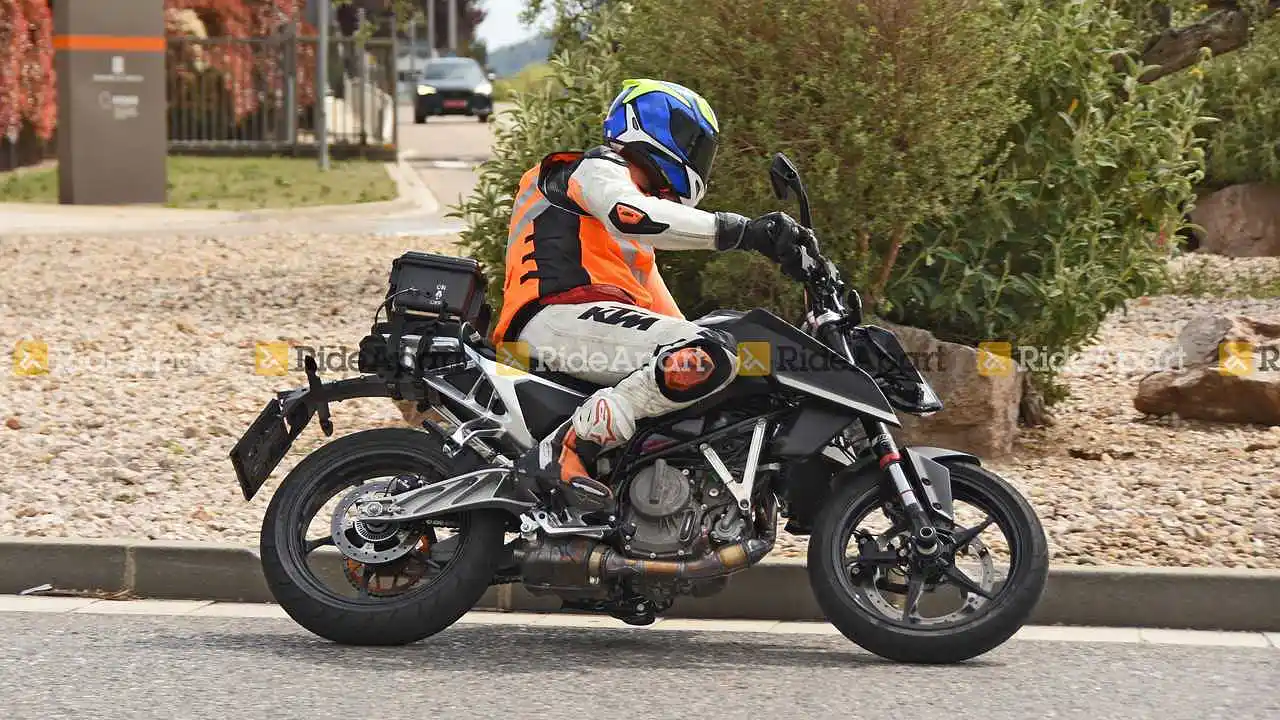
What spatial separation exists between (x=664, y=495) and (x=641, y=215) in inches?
32.5

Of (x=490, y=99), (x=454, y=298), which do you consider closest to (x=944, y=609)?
(x=454, y=298)

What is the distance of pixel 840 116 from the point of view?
797 centimetres

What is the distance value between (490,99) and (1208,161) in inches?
1222

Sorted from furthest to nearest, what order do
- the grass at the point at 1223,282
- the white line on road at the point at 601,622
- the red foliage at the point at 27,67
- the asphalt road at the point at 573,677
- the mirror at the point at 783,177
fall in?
the red foliage at the point at 27,67, the grass at the point at 1223,282, the white line on road at the point at 601,622, the mirror at the point at 783,177, the asphalt road at the point at 573,677

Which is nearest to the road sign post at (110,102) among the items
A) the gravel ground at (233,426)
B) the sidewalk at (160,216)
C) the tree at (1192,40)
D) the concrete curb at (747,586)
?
the sidewalk at (160,216)

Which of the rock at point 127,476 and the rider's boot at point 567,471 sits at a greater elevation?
the rider's boot at point 567,471

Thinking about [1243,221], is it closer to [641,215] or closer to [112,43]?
[112,43]

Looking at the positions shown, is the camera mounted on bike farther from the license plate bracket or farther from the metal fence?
the metal fence

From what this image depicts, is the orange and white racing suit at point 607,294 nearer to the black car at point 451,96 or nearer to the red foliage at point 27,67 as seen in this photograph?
the red foliage at point 27,67

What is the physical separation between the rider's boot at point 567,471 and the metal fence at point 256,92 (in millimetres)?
23019

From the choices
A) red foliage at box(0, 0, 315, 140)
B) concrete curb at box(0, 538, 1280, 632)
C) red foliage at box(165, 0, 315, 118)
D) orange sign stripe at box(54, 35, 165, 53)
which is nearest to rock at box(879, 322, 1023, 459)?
concrete curb at box(0, 538, 1280, 632)

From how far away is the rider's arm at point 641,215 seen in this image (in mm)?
5543

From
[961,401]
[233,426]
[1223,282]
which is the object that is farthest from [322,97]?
[961,401]

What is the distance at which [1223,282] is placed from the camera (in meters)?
14.6
